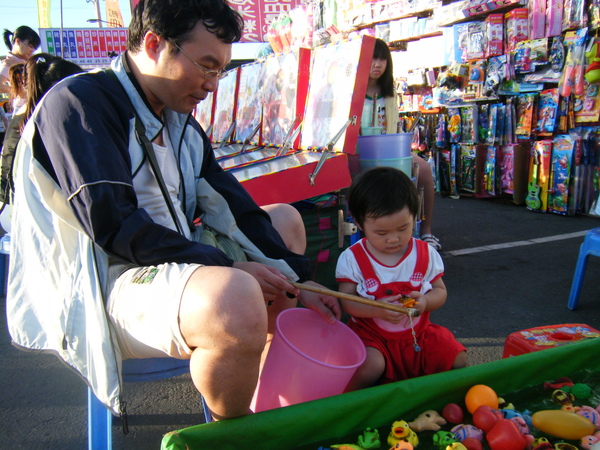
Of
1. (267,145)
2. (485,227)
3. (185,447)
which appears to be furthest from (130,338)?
(485,227)

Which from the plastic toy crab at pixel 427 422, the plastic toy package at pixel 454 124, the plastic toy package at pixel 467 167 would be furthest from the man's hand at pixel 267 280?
the plastic toy package at pixel 454 124

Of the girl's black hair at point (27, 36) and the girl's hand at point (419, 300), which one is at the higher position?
the girl's black hair at point (27, 36)

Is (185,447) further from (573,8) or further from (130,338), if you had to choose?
(573,8)

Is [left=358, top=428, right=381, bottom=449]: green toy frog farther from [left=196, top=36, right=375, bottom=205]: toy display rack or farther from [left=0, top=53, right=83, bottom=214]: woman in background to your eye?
[left=0, top=53, right=83, bottom=214]: woman in background

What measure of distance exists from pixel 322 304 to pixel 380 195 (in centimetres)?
41

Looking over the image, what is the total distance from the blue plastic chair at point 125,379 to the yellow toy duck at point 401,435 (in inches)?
23.9

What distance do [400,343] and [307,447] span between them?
512mm

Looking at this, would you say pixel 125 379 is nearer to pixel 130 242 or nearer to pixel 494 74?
pixel 130 242

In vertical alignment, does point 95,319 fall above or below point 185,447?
above

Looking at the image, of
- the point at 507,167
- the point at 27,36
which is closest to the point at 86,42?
the point at 27,36

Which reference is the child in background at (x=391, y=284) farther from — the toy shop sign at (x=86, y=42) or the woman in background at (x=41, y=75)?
the toy shop sign at (x=86, y=42)

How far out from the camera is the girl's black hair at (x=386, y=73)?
3.18 m

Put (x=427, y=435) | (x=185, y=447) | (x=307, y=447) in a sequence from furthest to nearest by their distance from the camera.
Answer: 1. (x=427, y=435)
2. (x=307, y=447)
3. (x=185, y=447)

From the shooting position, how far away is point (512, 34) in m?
5.06
